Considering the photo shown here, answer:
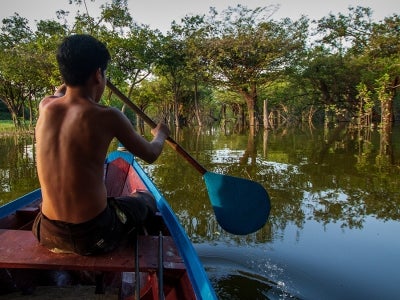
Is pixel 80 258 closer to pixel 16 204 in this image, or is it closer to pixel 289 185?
pixel 16 204

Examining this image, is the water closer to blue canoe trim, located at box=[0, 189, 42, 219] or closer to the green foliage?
blue canoe trim, located at box=[0, 189, 42, 219]

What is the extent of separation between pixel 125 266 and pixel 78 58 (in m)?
1.08

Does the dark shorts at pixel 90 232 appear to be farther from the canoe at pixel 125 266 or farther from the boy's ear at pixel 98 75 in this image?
the boy's ear at pixel 98 75

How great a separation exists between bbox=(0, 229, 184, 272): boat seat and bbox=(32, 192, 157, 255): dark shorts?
4 centimetres

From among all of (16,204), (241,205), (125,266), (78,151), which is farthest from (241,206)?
(16,204)

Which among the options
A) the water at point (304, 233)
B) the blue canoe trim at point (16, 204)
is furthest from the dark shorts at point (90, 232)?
the water at point (304, 233)

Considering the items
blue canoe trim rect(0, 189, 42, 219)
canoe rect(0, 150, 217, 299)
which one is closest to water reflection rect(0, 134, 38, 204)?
blue canoe trim rect(0, 189, 42, 219)

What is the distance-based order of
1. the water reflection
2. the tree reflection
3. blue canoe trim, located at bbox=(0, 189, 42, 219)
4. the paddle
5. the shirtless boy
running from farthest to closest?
1. the water reflection
2. the tree reflection
3. the paddle
4. blue canoe trim, located at bbox=(0, 189, 42, 219)
5. the shirtless boy

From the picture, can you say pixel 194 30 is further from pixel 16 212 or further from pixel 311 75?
pixel 16 212

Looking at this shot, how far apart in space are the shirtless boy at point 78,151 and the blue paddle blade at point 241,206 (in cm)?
119

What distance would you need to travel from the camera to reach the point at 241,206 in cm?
290

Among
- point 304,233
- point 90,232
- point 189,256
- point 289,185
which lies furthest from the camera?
point 289,185

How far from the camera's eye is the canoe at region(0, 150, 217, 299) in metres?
1.76

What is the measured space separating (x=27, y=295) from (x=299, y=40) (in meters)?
25.1
